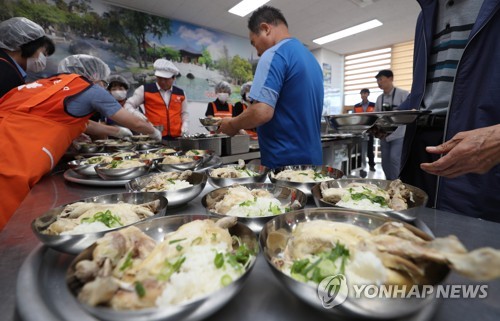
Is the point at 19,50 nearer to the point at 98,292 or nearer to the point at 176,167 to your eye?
the point at 176,167

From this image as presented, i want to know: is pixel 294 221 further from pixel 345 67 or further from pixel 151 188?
pixel 345 67

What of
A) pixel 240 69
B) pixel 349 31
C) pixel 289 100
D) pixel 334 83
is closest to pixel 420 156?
pixel 289 100

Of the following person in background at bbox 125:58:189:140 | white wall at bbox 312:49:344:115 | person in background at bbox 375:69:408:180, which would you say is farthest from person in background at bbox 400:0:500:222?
white wall at bbox 312:49:344:115

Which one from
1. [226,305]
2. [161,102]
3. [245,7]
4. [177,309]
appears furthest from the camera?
[245,7]

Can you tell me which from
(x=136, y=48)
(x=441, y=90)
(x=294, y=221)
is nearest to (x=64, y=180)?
(x=294, y=221)

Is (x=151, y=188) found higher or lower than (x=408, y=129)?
lower

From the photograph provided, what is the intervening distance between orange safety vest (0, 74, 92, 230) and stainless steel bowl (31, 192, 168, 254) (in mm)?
1017

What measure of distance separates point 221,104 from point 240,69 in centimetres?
331

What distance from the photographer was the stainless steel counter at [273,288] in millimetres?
620

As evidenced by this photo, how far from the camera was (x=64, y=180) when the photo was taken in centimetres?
201

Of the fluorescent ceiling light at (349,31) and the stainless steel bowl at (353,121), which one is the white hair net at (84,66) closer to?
the stainless steel bowl at (353,121)

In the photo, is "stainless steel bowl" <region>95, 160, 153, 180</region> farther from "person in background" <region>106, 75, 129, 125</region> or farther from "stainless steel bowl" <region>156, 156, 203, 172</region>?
"person in background" <region>106, 75, 129, 125</region>

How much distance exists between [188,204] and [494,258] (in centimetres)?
130

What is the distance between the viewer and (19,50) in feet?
8.00
